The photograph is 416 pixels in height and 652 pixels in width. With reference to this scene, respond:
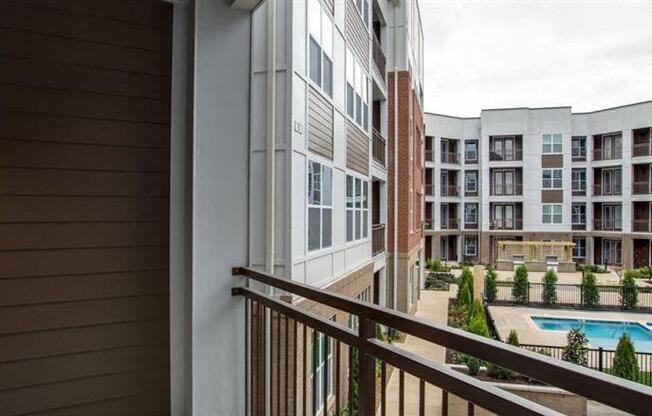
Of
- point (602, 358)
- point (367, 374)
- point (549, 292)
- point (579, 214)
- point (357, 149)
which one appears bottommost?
point (549, 292)

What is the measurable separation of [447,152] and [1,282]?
84.5 ft

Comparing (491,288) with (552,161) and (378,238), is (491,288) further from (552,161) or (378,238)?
(552,161)

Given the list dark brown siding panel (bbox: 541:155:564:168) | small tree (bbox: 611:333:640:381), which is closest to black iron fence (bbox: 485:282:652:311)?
small tree (bbox: 611:333:640:381)

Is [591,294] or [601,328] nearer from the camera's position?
[601,328]

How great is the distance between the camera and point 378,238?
1046 cm

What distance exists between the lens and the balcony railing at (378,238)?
9945mm

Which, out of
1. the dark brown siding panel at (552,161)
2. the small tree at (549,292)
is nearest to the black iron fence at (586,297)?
the small tree at (549,292)

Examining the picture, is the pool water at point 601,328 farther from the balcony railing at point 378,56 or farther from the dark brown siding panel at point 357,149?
the balcony railing at point 378,56

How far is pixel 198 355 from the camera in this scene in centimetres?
218

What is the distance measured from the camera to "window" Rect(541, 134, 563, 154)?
953 inches

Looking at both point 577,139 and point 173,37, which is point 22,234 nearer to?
point 173,37

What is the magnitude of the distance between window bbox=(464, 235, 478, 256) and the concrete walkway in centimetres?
849

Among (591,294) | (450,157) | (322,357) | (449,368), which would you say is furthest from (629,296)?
(449,368)

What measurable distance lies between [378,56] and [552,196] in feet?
60.0
